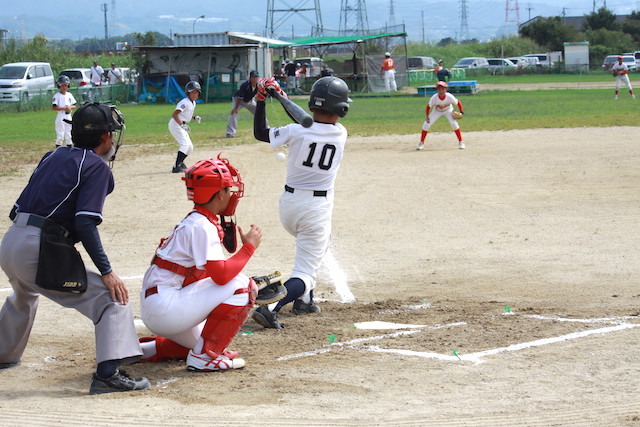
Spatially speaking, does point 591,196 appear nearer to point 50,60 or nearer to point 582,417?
point 582,417

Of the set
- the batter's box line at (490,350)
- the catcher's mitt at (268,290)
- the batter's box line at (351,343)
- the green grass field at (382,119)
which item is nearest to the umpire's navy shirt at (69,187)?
the catcher's mitt at (268,290)

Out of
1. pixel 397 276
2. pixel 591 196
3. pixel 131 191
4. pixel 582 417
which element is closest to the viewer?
pixel 582 417

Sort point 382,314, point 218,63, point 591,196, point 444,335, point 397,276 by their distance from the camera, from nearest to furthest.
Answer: point 444,335
point 382,314
point 397,276
point 591,196
point 218,63

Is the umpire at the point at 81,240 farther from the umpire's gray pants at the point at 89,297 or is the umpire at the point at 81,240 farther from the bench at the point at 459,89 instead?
the bench at the point at 459,89

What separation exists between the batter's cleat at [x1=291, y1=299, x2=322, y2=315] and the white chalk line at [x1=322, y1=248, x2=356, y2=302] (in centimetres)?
55

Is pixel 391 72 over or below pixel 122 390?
over

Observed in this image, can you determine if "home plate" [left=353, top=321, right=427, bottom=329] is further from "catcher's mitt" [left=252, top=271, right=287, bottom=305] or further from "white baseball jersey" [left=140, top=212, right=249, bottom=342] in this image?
"white baseball jersey" [left=140, top=212, right=249, bottom=342]

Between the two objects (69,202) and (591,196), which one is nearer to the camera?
(69,202)

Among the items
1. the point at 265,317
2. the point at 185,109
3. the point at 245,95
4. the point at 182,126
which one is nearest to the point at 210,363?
the point at 265,317

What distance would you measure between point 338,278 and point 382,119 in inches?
773

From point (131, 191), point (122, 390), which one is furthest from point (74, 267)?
point (131, 191)

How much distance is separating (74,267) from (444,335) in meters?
2.94

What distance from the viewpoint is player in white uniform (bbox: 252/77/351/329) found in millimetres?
6742

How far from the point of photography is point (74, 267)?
512 cm
